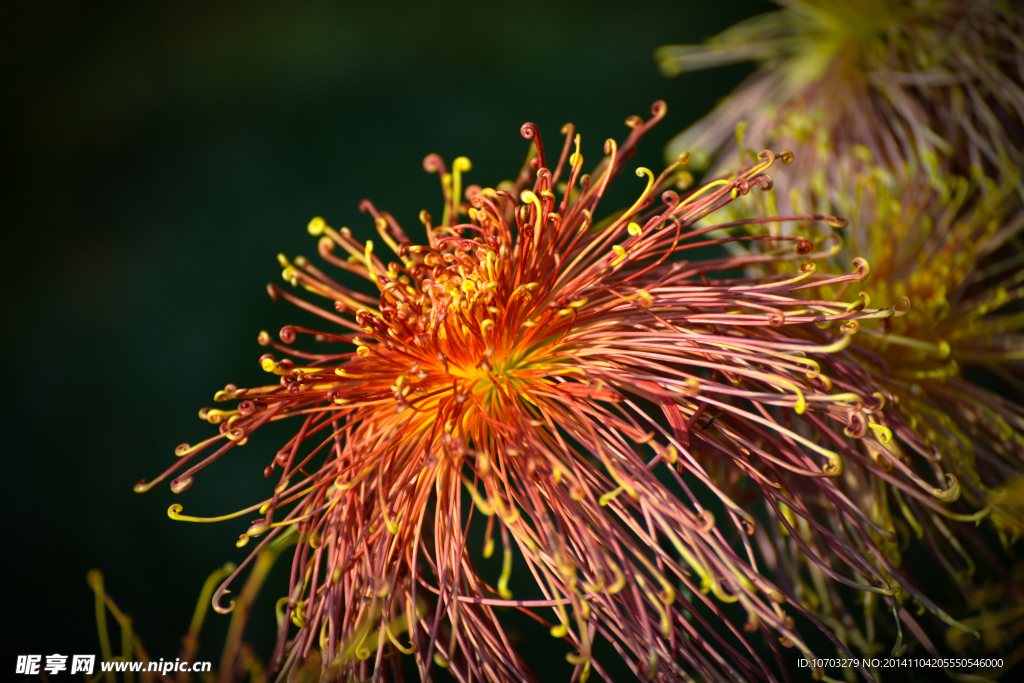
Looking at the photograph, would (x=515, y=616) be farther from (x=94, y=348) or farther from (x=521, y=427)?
(x=94, y=348)

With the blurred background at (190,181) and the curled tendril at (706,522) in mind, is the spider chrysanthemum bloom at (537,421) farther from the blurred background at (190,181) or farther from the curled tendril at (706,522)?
the blurred background at (190,181)

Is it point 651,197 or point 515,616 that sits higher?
point 651,197

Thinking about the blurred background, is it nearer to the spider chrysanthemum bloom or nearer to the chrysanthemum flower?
the chrysanthemum flower

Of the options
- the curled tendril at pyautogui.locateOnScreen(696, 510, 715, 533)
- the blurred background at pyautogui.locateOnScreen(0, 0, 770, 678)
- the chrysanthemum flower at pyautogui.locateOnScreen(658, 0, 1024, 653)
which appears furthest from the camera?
the blurred background at pyautogui.locateOnScreen(0, 0, 770, 678)

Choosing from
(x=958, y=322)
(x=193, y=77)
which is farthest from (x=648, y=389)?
(x=193, y=77)

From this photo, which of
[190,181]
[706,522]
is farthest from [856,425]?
[190,181]

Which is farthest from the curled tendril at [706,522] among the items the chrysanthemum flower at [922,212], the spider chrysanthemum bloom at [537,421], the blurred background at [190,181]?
the blurred background at [190,181]

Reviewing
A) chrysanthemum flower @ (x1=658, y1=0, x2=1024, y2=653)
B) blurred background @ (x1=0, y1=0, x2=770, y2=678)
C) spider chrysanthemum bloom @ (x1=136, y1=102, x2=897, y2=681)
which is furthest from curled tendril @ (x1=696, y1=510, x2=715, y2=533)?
blurred background @ (x1=0, y1=0, x2=770, y2=678)

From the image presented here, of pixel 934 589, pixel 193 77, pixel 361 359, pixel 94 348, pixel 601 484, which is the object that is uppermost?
pixel 193 77
